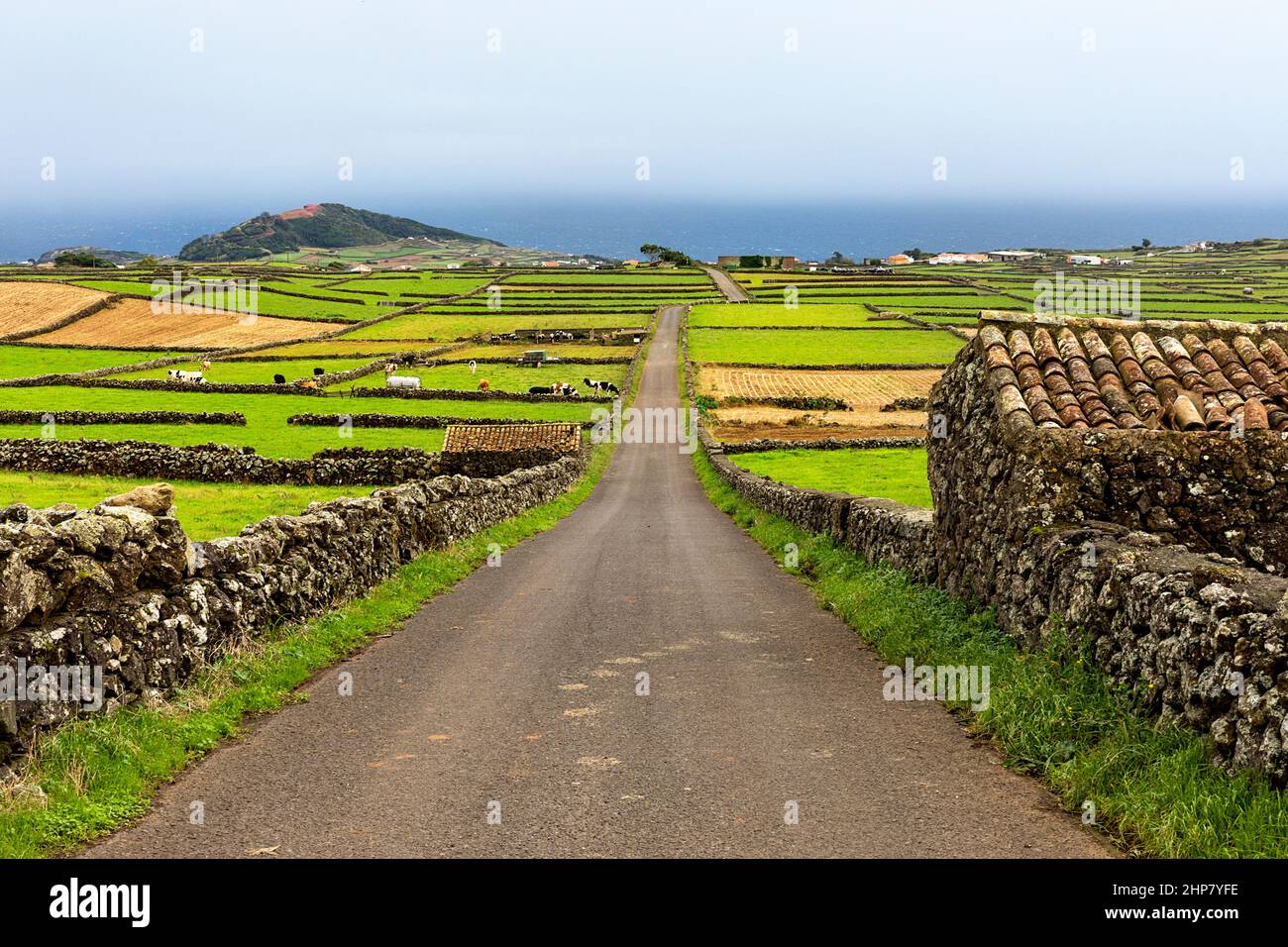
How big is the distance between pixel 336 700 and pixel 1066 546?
21.6 feet

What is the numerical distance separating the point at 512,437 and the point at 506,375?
103 ft

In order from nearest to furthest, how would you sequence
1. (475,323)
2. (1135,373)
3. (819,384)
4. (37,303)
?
(1135,373) → (819,384) → (37,303) → (475,323)

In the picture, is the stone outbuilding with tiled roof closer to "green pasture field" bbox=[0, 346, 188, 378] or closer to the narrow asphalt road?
the narrow asphalt road

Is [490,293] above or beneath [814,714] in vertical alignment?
above

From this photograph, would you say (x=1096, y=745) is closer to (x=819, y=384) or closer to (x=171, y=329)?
(x=819, y=384)

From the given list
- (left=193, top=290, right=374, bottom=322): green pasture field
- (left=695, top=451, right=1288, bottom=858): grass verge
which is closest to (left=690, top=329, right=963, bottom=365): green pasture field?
(left=193, top=290, right=374, bottom=322): green pasture field

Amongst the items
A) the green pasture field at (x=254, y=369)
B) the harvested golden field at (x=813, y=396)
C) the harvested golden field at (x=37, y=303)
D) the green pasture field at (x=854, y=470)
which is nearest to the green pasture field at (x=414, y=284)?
the harvested golden field at (x=37, y=303)

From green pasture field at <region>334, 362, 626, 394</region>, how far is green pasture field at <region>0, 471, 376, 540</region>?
3177cm

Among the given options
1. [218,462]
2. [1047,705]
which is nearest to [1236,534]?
[1047,705]

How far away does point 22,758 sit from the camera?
720 centimetres

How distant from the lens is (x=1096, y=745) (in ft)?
25.1

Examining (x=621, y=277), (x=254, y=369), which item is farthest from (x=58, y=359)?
(x=621, y=277)
